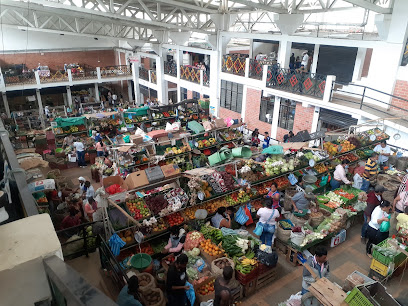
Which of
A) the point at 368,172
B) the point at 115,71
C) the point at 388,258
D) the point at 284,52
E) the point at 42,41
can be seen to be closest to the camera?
the point at 388,258

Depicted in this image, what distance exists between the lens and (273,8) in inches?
524

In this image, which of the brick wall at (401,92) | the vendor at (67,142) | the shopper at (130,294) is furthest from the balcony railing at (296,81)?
the shopper at (130,294)

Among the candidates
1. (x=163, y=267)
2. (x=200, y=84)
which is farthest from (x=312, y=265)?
(x=200, y=84)

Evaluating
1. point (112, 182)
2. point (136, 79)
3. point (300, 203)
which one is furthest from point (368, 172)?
point (136, 79)

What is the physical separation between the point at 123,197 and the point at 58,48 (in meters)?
24.3

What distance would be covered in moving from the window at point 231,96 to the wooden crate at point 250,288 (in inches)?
495

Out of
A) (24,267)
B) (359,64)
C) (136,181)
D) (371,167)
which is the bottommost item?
(371,167)

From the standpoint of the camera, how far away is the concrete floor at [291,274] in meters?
6.02

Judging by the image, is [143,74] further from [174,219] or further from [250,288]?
[250,288]

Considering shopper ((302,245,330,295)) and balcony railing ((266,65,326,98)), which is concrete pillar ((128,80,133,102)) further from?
shopper ((302,245,330,295))

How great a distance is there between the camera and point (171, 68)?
22.1 m

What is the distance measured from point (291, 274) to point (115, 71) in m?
23.8

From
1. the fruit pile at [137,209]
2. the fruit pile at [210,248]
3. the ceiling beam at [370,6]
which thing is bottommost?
the fruit pile at [210,248]

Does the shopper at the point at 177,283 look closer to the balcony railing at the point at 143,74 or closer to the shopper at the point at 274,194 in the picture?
the shopper at the point at 274,194
